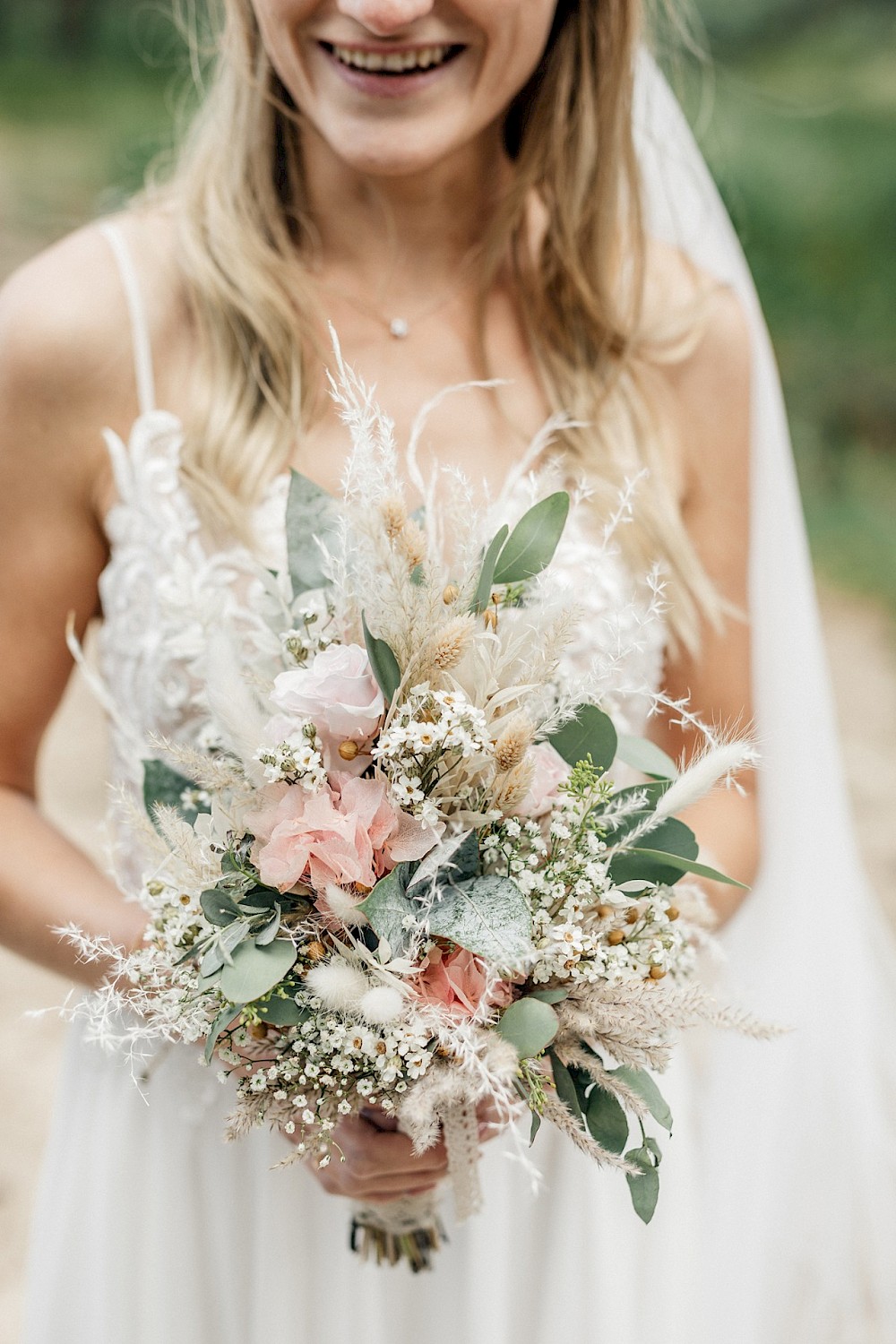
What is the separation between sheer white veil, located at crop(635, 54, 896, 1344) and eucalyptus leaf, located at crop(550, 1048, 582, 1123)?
81 centimetres

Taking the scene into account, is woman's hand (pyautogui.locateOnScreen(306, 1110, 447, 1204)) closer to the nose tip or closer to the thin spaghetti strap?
the thin spaghetti strap

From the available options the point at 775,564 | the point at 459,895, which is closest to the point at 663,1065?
the point at 459,895

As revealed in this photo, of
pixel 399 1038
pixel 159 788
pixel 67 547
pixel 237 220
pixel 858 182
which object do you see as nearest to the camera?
pixel 399 1038

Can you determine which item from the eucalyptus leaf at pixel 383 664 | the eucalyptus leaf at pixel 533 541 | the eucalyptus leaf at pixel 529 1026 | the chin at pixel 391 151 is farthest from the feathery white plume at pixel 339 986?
the chin at pixel 391 151

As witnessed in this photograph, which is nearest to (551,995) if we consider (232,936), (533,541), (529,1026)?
(529,1026)

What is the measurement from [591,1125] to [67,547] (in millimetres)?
910

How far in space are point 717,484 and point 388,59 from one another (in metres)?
0.71

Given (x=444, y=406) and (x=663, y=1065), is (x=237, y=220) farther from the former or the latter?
(x=663, y=1065)

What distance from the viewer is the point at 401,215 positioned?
5.99 ft

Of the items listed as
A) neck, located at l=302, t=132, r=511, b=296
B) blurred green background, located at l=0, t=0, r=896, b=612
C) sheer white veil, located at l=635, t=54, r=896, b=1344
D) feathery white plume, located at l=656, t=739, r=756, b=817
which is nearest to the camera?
feathery white plume, located at l=656, t=739, r=756, b=817

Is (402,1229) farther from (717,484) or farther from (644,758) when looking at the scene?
(717,484)

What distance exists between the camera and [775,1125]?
6.57 ft

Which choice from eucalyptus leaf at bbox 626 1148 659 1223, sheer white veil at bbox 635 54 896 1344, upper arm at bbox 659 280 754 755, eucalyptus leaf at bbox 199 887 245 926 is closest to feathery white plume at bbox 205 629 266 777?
eucalyptus leaf at bbox 199 887 245 926

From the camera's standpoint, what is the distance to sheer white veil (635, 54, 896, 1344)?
1.97 meters
